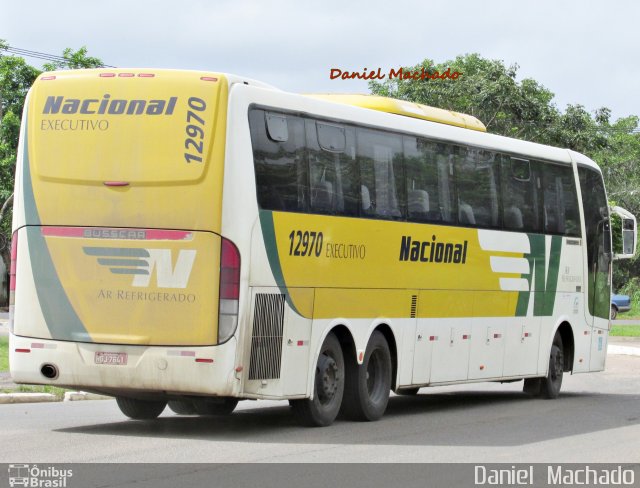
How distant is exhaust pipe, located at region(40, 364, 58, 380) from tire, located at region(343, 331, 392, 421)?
11.8 ft

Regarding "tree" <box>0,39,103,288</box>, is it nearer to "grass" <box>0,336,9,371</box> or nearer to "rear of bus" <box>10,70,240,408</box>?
"grass" <box>0,336,9,371</box>

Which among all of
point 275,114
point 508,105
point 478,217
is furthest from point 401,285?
point 508,105

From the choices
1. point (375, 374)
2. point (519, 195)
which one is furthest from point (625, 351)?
point (375, 374)

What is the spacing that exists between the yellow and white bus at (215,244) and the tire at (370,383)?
0.08 feet

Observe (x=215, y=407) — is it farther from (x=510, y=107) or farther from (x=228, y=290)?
(x=510, y=107)

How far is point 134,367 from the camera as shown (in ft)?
41.7

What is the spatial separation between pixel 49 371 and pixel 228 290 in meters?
2.05

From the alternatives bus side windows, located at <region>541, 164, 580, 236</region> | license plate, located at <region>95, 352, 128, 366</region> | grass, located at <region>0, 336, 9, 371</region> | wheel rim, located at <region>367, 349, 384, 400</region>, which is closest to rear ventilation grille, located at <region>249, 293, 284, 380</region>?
license plate, located at <region>95, 352, 128, 366</region>

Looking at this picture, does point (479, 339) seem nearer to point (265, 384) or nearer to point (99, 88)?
point (265, 384)

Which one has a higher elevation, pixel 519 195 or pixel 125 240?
pixel 519 195

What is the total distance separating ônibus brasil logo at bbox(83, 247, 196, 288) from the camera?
12.7m

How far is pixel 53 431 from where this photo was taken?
43.7 ft

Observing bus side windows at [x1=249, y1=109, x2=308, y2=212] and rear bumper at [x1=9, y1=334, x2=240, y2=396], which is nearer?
rear bumper at [x1=9, y1=334, x2=240, y2=396]

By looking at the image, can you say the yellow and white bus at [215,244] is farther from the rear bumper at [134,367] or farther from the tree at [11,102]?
the tree at [11,102]
